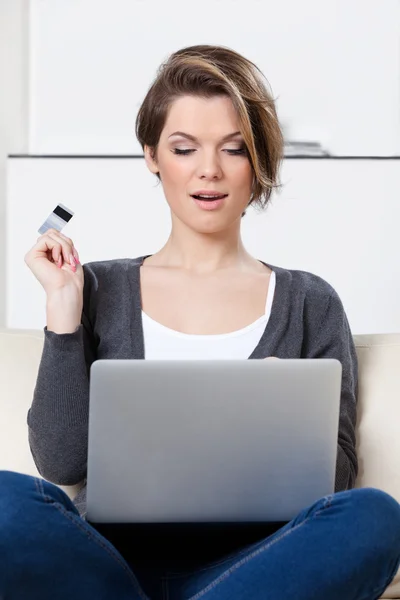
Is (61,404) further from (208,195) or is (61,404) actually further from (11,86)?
(11,86)

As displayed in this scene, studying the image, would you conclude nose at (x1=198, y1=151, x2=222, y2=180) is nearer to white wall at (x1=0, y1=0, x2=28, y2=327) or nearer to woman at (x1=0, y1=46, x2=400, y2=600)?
woman at (x1=0, y1=46, x2=400, y2=600)

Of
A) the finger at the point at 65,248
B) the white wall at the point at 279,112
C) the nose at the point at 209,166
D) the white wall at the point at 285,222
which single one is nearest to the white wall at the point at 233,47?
the white wall at the point at 279,112

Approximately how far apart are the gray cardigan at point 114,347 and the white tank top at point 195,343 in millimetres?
18

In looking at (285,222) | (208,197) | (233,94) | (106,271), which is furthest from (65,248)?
(285,222)

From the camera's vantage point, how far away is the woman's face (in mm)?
1915

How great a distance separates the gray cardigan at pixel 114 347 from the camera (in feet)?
5.74

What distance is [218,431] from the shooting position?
55.5 inches

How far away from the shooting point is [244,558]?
4.77 ft

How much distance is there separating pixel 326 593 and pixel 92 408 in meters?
0.41

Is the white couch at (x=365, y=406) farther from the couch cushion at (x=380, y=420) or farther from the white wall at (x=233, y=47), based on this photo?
the white wall at (x=233, y=47)

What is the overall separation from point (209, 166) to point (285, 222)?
5.02ft

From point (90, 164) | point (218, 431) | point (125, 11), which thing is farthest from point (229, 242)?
point (125, 11)

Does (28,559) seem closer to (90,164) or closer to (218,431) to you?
(218,431)

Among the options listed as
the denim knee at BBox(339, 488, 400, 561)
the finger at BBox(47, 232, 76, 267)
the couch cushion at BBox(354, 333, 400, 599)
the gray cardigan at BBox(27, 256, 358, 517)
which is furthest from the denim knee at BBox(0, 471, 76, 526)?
the couch cushion at BBox(354, 333, 400, 599)
